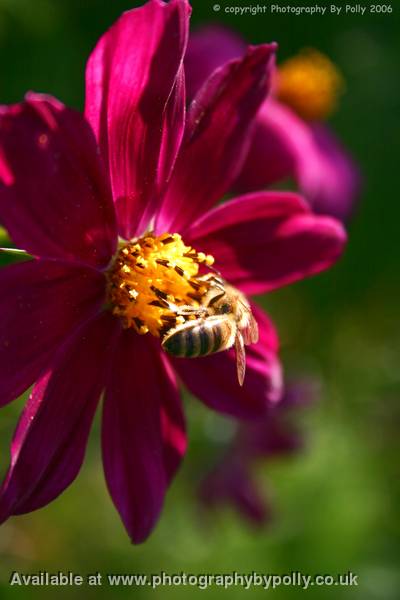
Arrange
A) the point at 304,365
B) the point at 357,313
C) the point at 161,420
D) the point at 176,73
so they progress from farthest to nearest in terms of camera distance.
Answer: the point at 357,313 → the point at 304,365 → the point at 161,420 → the point at 176,73

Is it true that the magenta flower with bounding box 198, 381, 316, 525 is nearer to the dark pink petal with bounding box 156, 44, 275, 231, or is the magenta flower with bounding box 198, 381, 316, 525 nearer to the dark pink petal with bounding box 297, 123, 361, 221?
the dark pink petal with bounding box 297, 123, 361, 221

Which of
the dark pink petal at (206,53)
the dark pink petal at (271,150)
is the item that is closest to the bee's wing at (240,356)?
the dark pink petal at (271,150)

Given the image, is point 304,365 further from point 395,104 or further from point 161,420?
point 161,420

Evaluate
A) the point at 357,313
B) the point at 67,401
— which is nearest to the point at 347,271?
the point at 357,313

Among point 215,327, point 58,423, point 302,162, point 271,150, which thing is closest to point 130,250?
point 215,327

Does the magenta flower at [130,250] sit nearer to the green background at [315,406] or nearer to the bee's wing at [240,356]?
the bee's wing at [240,356]

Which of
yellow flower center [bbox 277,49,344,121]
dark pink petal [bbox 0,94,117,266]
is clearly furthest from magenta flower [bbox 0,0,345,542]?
yellow flower center [bbox 277,49,344,121]

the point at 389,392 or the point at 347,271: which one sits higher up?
the point at 347,271
